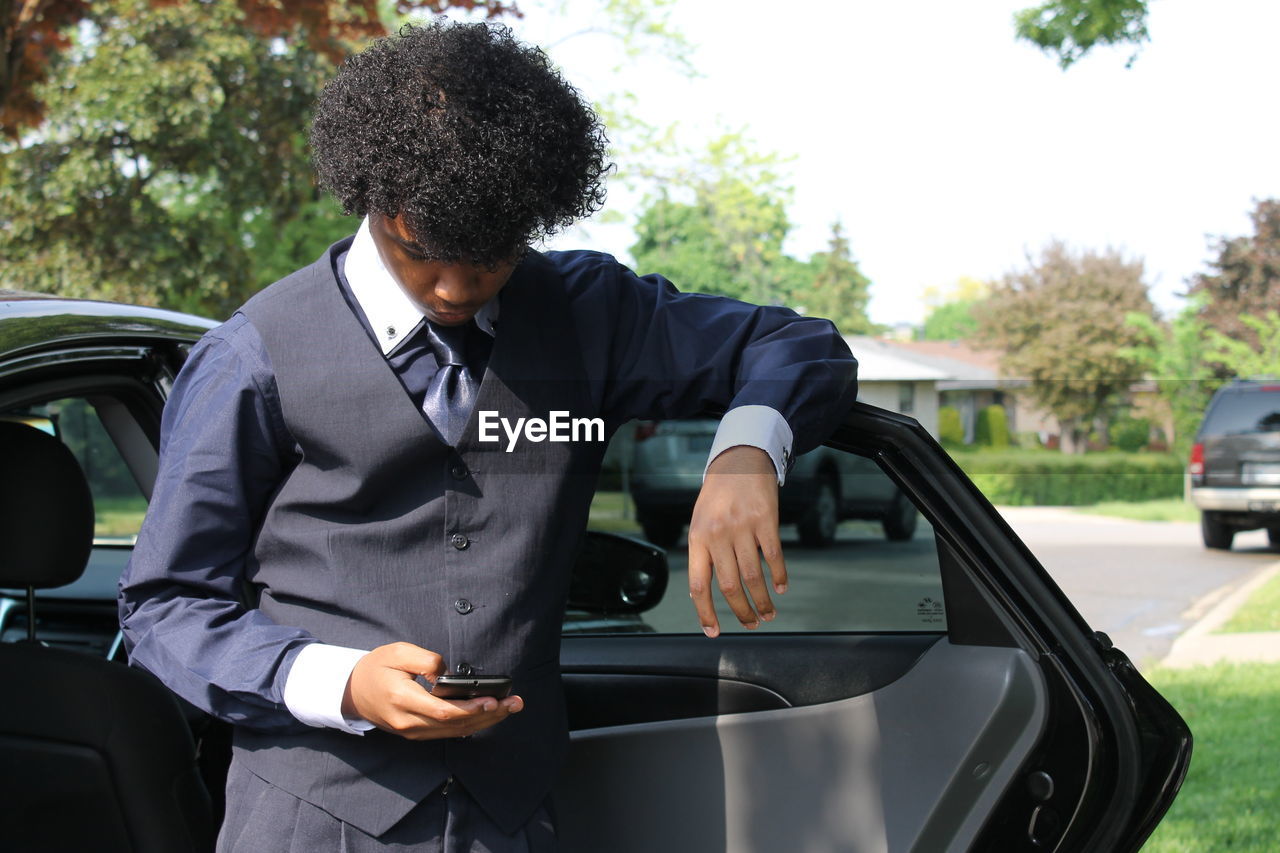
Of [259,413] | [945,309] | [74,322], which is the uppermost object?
[945,309]

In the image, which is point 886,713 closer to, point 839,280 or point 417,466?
point 417,466

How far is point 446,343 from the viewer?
1551 mm

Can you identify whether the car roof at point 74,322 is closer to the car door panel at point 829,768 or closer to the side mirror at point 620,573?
the side mirror at point 620,573

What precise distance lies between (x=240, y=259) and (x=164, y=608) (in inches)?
509

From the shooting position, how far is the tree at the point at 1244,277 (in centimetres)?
2688

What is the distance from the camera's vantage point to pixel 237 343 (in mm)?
1478

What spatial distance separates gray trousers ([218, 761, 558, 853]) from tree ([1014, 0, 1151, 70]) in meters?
4.33

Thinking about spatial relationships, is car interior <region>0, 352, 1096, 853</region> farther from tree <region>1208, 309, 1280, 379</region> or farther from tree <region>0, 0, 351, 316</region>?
tree <region>1208, 309, 1280, 379</region>

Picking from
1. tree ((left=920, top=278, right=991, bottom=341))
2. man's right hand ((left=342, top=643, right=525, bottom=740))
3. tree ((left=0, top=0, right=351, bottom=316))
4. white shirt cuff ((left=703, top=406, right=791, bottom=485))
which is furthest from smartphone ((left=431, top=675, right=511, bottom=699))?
tree ((left=920, top=278, right=991, bottom=341))

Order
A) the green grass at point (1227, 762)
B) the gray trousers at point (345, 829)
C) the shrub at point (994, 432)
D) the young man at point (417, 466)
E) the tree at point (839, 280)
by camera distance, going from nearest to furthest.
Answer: the young man at point (417, 466)
the gray trousers at point (345, 829)
the shrub at point (994, 432)
the green grass at point (1227, 762)
the tree at point (839, 280)

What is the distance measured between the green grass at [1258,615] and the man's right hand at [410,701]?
25.5ft

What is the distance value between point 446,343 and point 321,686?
0.46 metres

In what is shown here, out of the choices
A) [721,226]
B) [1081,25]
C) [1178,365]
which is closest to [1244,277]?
[1178,365]

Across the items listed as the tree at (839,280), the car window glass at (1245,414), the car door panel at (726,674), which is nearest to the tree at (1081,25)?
the car door panel at (726,674)
